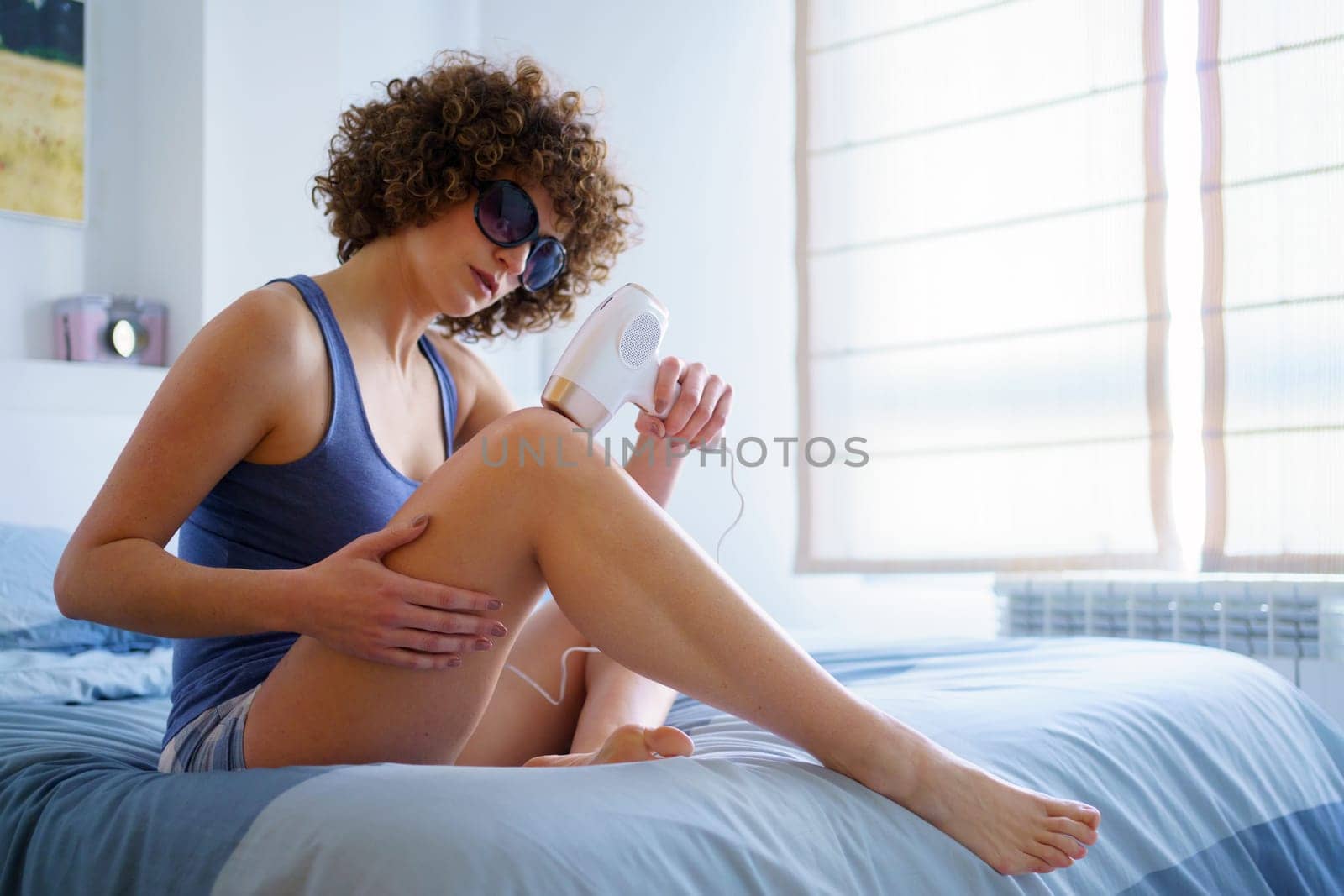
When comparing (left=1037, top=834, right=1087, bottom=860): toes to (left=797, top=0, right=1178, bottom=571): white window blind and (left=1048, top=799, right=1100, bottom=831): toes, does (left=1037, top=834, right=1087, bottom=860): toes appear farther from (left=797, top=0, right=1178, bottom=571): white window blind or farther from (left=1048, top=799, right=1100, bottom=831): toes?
A: (left=797, top=0, right=1178, bottom=571): white window blind

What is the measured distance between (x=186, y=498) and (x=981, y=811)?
799 millimetres

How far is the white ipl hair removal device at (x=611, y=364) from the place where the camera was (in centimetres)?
122

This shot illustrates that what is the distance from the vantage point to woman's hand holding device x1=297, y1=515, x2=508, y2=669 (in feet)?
3.31

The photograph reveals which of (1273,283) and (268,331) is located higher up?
(1273,283)

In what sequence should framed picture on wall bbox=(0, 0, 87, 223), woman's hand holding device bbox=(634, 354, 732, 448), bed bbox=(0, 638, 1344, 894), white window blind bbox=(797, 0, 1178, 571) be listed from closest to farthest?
bed bbox=(0, 638, 1344, 894) → woman's hand holding device bbox=(634, 354, 732, 448) → framed picture on wall bbox=(0, 0, 87, 223) → white window blind bbox=(797, 0, 1178, 571)

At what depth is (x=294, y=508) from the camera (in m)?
1.28

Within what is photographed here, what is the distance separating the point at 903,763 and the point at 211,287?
233 cm

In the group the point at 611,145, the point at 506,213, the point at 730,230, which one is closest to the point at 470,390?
the point at 506,213

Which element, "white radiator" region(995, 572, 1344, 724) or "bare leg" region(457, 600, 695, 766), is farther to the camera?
"white radiator" region(995, 572, 1344, 724)

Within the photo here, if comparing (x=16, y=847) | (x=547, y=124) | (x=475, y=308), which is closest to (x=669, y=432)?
(x=475, y=308)

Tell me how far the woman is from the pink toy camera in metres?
1.58

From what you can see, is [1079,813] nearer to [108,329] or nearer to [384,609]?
[384,609]

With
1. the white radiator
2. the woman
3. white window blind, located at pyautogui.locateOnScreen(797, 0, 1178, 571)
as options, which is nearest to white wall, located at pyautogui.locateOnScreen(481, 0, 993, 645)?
white window blind, located at pyautogui.locateOnScreen(797, 0, 1178, 571)

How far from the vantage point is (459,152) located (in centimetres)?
152
